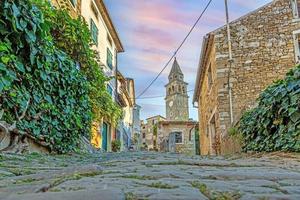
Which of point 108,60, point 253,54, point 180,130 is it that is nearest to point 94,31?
point 108,60

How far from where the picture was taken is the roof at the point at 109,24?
16672mm

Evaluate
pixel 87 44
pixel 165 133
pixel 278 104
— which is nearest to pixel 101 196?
pixel 278 104

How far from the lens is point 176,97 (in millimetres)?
60188

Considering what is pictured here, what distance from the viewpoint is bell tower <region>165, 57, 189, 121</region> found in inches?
2346

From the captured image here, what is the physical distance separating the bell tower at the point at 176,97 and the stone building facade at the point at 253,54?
148ft

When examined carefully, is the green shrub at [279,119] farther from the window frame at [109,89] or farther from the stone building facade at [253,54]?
the window frame at [109,89]

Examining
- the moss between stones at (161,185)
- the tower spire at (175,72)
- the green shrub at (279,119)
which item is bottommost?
the moss between stones at (161,185)

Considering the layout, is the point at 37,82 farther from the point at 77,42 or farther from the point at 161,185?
the point at 161,185

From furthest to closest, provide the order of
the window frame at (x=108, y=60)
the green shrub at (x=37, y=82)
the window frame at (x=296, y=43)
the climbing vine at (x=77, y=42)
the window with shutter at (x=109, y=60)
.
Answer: the window with shutter at (x=109, y=60) < the window frame at (x=108, y=60) < the window frame at (x=296, y=43) < the climbing vine at (x=77, y=42) < the green shrub at (x=37, y=82)

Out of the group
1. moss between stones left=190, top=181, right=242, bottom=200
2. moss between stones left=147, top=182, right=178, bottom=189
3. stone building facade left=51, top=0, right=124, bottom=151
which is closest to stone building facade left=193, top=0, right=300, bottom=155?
stone building facade left=51, top=0, right=124, bottom=151

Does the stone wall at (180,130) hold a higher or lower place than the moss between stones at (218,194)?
higher

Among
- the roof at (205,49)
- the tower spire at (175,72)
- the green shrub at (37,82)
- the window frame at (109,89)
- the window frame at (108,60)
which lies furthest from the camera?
the tower spire at (175,72)

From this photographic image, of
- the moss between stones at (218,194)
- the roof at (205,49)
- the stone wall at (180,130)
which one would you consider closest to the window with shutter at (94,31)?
the roof at (205,49)

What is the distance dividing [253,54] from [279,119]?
732 cm
